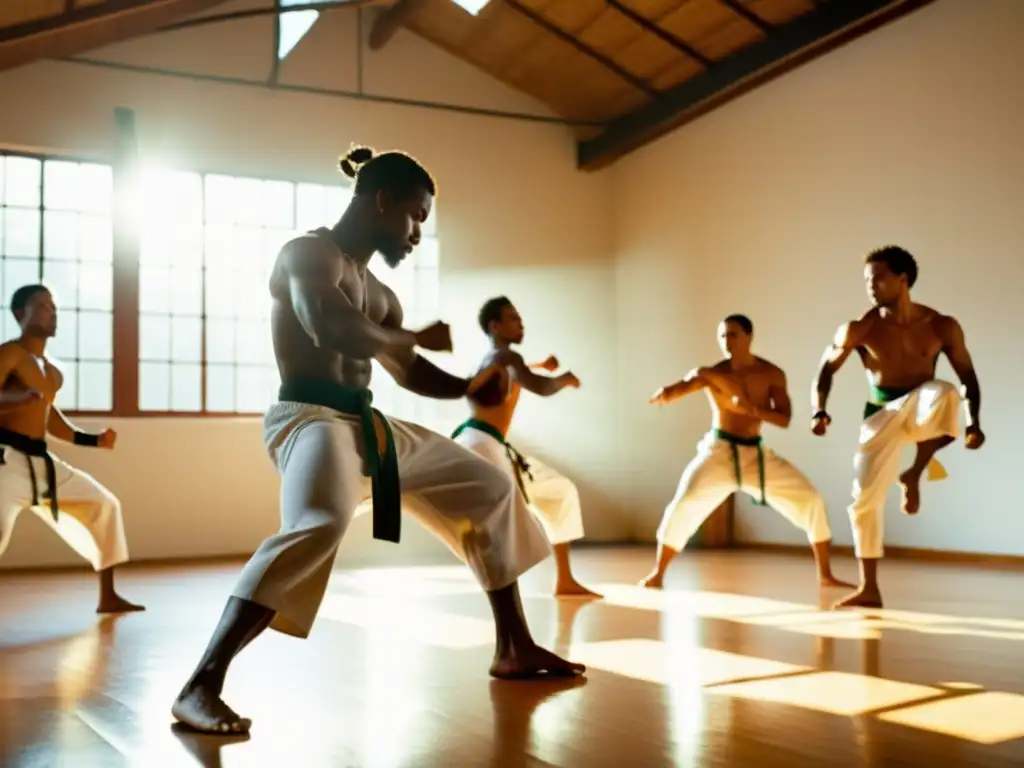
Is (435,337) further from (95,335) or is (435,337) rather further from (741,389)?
(95,335)

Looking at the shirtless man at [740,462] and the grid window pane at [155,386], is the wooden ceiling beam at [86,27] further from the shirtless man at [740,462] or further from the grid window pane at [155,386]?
the shirtless man at [740,462]

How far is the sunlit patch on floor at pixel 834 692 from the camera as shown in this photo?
241 cm

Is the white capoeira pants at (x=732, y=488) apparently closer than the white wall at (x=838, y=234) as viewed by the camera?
Yes

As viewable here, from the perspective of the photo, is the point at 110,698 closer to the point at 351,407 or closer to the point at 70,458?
the point at 351,407

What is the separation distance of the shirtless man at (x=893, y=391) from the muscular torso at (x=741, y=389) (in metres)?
0.79

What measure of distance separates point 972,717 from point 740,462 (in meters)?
2.92

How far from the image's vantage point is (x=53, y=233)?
7.61 m

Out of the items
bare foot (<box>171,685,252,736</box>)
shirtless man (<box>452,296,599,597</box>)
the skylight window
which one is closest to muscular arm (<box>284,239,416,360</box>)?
bare foot (<box>171,685,252,736</box>)

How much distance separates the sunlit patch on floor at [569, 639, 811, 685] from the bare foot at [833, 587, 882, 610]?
122 centimetres

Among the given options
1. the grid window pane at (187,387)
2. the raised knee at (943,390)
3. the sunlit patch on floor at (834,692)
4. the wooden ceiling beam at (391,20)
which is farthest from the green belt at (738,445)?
the wooden ceiling beam at (391,20)

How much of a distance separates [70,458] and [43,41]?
8.39ft

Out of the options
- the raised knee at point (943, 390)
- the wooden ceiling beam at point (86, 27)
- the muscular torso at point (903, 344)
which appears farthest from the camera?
the wooden ceiling beam at point (86, 27)

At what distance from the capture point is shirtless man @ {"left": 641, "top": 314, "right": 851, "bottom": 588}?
17.0 ft

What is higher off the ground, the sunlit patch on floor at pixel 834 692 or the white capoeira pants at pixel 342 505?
the white capoeira pants at pixel 342 505
